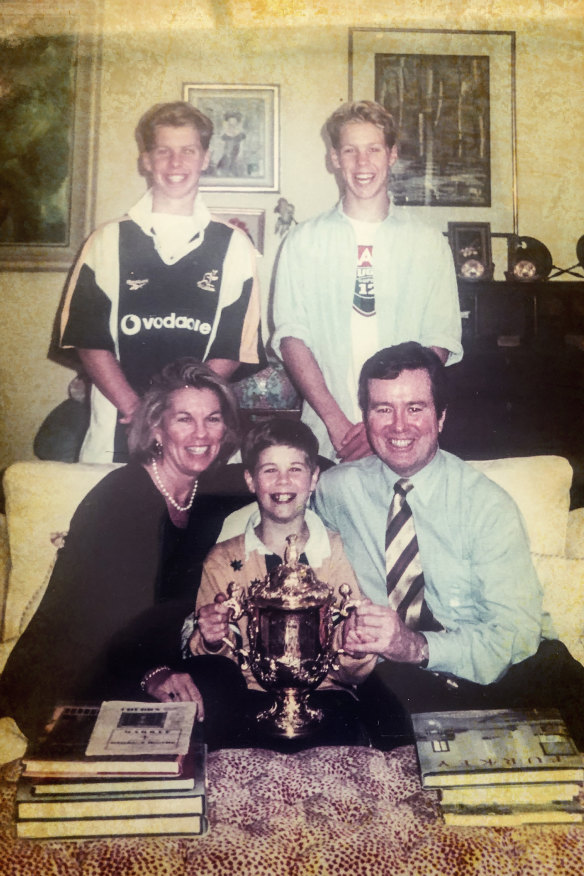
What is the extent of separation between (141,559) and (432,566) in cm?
58

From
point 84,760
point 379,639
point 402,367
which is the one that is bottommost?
point 84,760

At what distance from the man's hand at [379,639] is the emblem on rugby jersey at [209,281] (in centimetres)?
70

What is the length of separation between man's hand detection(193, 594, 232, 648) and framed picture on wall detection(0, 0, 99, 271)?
764mm

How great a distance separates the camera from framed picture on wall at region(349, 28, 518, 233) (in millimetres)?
1397

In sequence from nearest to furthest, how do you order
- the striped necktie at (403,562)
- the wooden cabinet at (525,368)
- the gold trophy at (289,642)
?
the gold trophy at (289,642), the striped necktie at (403,562), the wooden cabinet at (525,368)

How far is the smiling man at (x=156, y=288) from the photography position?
1.38 meters

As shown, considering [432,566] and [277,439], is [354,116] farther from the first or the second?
[432,566]

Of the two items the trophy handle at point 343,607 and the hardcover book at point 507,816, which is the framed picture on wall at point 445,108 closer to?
the trophy handle at point 343,607

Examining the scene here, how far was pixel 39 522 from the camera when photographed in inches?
54.4

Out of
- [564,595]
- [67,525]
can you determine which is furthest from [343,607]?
[67,525]

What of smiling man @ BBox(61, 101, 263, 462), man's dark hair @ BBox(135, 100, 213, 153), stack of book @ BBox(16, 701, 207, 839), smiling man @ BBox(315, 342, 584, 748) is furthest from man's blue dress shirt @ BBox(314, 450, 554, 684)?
man's dark hair @ BBox(135, 100, 213, 153)

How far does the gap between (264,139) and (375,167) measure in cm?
24

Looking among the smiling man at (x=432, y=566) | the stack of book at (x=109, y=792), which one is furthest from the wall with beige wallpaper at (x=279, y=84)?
the stack of book at (x=109, y=792)

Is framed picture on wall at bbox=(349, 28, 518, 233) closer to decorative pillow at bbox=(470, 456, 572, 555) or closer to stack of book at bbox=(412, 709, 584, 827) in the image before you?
decorative pillow at bbox=(470, 456, 572, 555)
